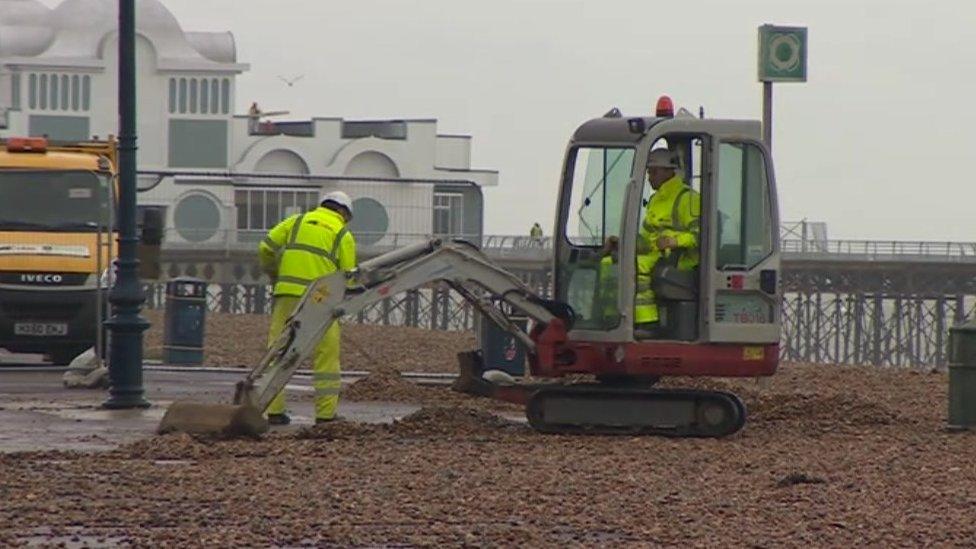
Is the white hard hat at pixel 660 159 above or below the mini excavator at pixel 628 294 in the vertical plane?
above

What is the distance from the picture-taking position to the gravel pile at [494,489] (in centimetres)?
1199

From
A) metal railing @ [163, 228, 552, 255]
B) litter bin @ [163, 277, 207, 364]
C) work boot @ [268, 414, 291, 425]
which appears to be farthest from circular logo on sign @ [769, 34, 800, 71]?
metal railing @ [163, 228, 552, 255]

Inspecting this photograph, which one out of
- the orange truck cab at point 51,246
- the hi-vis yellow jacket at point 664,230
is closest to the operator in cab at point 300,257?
the hi-vis yellow jacket at point 664,230

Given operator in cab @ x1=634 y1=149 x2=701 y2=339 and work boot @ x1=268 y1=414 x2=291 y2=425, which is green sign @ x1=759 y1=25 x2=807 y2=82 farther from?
work boot @ x1=268 y1=414 x2=291 y2=425

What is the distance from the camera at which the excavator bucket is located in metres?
17.7

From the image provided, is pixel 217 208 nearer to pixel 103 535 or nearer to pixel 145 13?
pixel 145 13

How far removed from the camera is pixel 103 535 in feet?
38.3

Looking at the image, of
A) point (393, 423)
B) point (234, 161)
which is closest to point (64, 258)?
point (393, 423)

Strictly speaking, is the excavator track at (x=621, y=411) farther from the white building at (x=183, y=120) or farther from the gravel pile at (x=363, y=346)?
the white building at (x=183, y=120)

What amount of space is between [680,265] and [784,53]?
17.0ft

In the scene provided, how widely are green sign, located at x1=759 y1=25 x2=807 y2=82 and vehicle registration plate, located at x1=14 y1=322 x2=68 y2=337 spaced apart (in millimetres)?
8793

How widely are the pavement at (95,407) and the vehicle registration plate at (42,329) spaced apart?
0.41 m

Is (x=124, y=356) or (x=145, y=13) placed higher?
(x=145, y=13)

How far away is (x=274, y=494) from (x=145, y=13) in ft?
287
